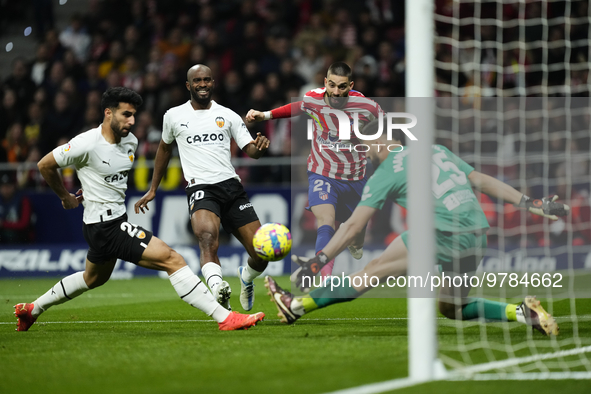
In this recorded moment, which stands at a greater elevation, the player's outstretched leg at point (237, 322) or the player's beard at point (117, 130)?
the player's beard at point (117, 130)

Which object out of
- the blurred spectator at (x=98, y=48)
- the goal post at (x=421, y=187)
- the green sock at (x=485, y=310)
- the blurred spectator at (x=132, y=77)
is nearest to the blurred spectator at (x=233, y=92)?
the blurred spectator at (x=132, y=77)

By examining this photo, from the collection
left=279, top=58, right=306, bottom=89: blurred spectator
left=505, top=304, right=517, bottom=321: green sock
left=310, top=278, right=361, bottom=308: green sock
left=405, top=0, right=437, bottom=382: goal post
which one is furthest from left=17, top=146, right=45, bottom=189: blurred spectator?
left=405, top=0, right=437, bottom=382: goal post

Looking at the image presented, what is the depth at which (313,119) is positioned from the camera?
755cm

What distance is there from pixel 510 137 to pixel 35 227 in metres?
7.81

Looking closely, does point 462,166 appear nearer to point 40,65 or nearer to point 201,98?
point 201,98

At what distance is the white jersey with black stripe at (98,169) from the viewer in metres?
6.08

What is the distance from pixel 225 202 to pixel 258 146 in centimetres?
76

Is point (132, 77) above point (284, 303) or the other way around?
above

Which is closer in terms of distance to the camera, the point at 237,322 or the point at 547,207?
the point at 547,207

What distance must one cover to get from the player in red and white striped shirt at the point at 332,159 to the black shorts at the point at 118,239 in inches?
72.9

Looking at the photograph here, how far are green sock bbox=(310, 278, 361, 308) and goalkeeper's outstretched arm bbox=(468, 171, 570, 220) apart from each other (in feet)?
4.28

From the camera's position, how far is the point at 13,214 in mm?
12547

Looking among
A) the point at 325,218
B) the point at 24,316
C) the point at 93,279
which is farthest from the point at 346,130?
the point at 24,316

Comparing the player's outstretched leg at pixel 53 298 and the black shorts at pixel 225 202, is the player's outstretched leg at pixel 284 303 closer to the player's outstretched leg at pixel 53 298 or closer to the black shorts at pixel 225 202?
the black shorts at pixel 225 202
